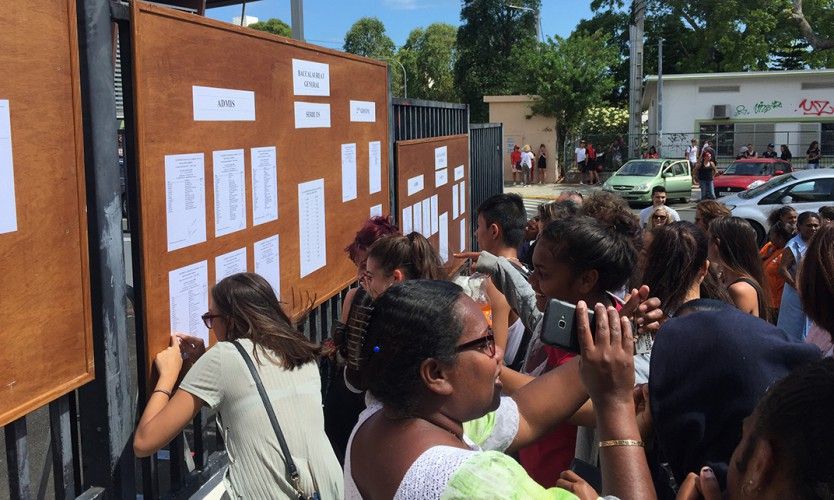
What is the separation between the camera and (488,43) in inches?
2082

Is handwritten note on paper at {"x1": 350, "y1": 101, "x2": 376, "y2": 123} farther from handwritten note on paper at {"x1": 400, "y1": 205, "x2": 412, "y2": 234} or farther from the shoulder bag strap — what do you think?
the shoulder bag strap

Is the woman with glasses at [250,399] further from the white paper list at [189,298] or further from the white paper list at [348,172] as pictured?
the white paper list at [348,172]

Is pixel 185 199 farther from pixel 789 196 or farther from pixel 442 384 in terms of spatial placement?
pixel 789 196

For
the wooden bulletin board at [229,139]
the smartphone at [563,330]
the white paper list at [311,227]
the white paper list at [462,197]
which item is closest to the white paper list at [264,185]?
the wooden bulletin board at [229,139]

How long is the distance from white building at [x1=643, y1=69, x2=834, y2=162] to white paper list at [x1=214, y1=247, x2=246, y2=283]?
35.5 metres

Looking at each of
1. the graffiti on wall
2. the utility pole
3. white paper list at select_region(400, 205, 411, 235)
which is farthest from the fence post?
the graffiti on wall

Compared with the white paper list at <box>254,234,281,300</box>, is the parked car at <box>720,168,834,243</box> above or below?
below

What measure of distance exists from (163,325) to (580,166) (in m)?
33.6

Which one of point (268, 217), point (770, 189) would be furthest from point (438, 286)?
point (770, 189)

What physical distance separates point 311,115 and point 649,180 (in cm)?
2265

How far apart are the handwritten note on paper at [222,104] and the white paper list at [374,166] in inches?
75.4

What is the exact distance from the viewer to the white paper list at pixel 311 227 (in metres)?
4.31

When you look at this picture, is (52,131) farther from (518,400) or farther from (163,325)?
(518,400)

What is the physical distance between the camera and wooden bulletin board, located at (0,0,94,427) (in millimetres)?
2326
